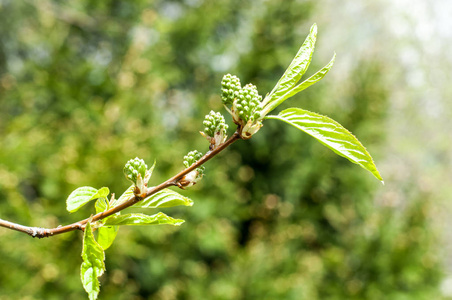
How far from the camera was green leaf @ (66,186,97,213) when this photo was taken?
443 millimetres

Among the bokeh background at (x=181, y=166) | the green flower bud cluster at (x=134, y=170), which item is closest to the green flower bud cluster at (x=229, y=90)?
the green flower bud cluster at (x=134, y=170)

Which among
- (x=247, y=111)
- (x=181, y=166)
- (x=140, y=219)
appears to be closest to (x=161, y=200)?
(x=140, y=219)

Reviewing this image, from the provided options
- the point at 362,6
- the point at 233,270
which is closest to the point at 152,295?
the point at 233,270

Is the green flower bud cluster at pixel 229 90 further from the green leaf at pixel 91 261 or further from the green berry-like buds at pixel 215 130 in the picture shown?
the green leaf at pixel 91 261

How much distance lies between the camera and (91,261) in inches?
16.8

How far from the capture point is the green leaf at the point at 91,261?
42 centimetres

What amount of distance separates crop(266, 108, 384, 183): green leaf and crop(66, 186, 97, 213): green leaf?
23cm

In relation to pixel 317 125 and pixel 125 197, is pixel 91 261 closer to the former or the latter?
pixel 125 197

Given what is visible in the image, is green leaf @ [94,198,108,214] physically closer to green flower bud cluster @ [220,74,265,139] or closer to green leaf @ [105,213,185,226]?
green leaf @ [105,213,185,226]

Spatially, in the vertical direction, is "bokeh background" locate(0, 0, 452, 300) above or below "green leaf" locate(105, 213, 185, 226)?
above

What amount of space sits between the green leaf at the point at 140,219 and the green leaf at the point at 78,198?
3cm

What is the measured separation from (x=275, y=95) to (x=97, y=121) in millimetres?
3615

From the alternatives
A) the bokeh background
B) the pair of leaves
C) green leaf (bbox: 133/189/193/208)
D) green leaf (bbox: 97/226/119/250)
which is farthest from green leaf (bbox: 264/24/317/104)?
the bokeh background

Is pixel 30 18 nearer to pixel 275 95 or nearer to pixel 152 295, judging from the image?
pixel 152 295
